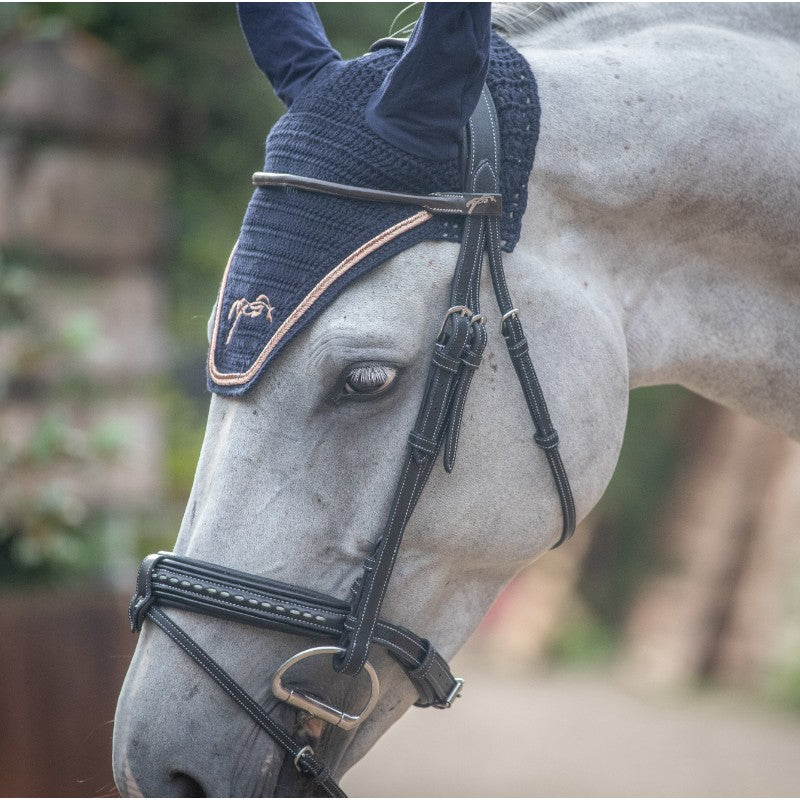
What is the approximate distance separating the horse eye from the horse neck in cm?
41

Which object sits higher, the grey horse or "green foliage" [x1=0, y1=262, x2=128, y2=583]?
"green foliage" [x1=0, y1=262, x2=128, y2=583]

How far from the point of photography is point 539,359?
174cm

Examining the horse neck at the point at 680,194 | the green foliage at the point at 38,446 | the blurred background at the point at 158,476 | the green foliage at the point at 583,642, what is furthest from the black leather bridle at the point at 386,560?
the green foliage at the point at 583,642

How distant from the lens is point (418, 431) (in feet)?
5.36

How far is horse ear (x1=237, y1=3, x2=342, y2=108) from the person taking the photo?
1856 millimetres

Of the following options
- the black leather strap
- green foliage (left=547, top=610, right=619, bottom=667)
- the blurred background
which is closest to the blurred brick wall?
the blurred background

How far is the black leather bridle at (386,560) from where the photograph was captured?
1.61 metres

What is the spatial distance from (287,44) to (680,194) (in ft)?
2.84

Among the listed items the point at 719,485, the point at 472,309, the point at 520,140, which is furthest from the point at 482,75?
the point at 719,485

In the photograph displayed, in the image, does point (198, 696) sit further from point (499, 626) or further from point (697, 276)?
point (499, 626)

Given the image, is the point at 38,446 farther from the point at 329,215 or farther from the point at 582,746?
the point at 582,746

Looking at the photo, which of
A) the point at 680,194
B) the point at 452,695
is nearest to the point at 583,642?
the point at 452,695

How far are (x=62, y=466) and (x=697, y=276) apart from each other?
120 inches

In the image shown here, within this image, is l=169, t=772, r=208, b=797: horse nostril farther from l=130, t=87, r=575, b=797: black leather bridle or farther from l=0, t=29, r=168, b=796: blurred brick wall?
l=0, t=29, r=168, b=796: blurred brick wall
